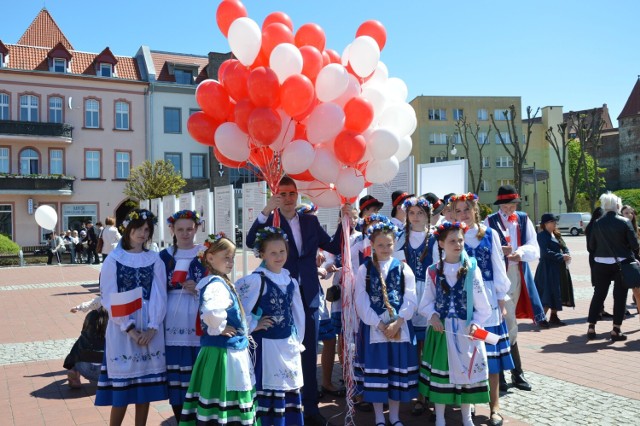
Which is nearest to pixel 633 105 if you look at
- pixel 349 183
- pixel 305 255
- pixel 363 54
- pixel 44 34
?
pixel 44 34

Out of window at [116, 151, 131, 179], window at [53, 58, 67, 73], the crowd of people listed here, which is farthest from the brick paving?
window at [53, 58, 67, 73]

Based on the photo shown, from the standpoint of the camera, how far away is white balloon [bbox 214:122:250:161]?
4703 mm

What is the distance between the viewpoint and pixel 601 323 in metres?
8.73

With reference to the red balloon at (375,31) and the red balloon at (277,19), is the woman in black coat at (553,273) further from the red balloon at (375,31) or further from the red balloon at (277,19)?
the red balloon at (277,19)

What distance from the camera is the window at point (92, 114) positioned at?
115 feet

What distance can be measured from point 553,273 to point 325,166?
5.96 m

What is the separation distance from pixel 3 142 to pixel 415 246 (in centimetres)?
3412

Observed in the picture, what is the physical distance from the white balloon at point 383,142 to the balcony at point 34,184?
1288 inches

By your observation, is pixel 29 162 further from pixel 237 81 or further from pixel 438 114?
pixel 438 114

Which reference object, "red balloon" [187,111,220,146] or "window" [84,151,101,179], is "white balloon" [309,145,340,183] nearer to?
"red balloon" [187,111,220,146]

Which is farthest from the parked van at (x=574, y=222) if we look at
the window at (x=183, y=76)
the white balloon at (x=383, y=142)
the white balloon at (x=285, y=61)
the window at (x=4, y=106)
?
the white balloon at (x=285, y=61)

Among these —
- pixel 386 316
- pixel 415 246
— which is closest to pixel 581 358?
pixel 415 246

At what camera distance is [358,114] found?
461 centimetres

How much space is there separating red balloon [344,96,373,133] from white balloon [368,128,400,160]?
0.41ft
